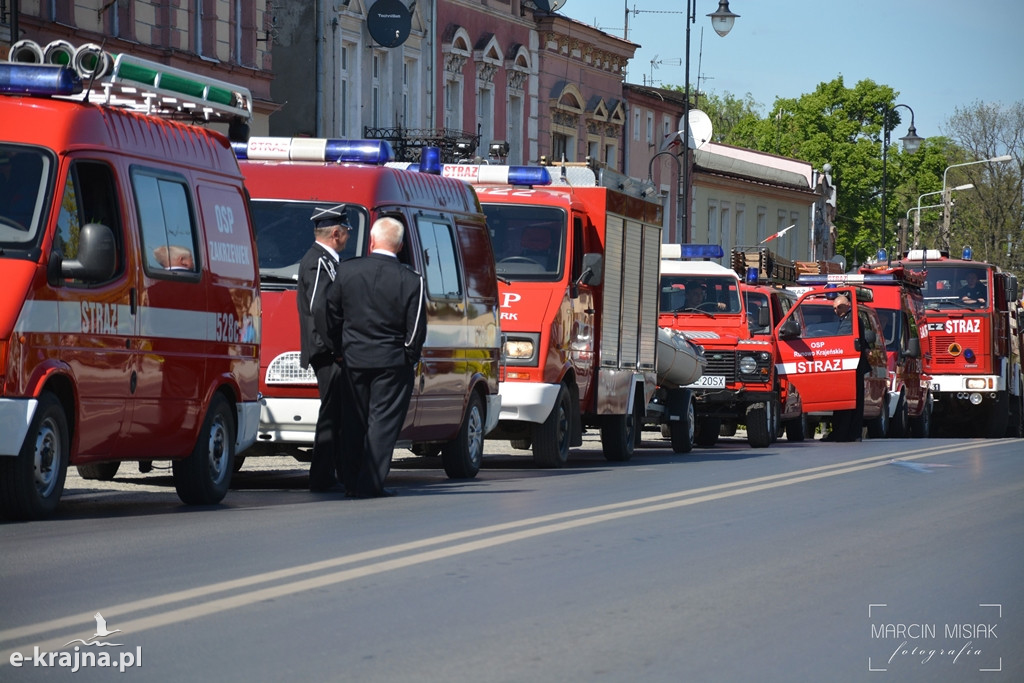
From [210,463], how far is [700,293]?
50.5 feet

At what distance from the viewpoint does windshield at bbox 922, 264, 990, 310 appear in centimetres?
4044

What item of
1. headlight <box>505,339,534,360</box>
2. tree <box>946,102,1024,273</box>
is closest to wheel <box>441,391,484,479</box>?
headlight <box>505,339,534,360</box>

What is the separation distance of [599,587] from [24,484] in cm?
347

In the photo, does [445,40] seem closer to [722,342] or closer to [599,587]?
[722,342]

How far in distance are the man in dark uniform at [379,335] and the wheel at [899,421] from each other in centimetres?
2274

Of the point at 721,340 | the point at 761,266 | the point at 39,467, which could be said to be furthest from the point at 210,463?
the point at 761,266

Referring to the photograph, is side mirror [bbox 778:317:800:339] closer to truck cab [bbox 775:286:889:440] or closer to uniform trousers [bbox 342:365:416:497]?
truck cab [bbox 775:286:889:440]

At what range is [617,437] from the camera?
68.2 feet

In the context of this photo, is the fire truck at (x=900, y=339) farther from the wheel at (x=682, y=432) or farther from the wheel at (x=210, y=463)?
the wheel at (x=210, y=463)

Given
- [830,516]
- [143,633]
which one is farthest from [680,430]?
[143,633]

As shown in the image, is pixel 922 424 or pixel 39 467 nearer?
pixel 39 467

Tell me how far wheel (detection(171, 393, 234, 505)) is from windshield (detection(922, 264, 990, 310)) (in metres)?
29.5

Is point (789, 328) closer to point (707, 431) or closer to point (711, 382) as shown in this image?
point (707, 431)

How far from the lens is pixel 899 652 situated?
23.7ft
